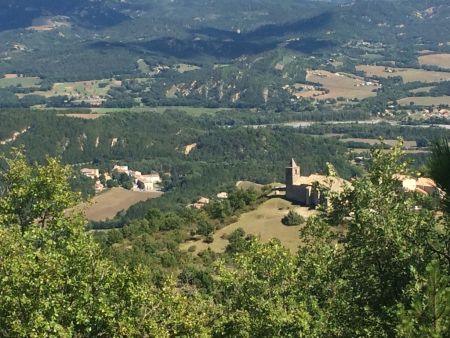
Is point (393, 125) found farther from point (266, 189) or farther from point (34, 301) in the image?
point (34, 301)

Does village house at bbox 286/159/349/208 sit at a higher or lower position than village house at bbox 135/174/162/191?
higher

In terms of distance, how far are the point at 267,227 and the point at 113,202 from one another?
52000 millimetres

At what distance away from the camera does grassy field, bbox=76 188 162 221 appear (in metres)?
108

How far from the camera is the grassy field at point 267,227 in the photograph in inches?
2549

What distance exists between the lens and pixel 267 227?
69.0m

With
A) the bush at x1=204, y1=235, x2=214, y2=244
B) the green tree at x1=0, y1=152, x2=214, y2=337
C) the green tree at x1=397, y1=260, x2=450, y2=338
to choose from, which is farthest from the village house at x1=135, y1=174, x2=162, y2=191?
the green tree at x1=397, y1=260, x2=450, y2=338

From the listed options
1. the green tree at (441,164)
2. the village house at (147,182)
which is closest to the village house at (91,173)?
the village house at (147,182)

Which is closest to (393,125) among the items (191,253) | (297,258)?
(191,253)

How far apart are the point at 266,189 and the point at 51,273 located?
226 feet

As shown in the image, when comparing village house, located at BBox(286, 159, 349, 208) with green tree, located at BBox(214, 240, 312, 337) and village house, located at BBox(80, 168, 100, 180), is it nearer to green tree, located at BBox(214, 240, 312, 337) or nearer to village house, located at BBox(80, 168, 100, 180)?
green tree, located at BBox(214, 240, 312, 337)

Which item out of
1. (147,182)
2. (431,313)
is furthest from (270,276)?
(147,182)

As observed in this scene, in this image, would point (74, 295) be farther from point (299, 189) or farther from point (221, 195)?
point (221, 195)

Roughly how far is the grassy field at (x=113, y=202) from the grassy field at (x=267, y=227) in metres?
36.6

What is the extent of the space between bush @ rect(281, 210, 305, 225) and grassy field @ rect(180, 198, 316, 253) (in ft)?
1.47
